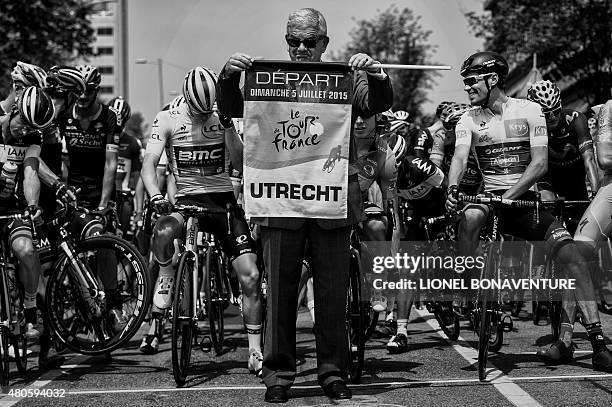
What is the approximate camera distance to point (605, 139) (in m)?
8.15

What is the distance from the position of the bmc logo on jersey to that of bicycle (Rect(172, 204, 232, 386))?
2.11 metres

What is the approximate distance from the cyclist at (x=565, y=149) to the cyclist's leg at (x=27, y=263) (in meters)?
4.48

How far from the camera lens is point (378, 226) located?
10234 millimetres

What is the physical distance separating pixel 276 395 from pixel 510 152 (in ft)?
9.09

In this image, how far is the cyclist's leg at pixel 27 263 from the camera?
26.7 feet

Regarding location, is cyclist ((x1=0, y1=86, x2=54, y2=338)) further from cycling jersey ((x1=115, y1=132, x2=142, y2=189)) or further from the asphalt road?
cycling jersey ((x1=115, y1=132, x2=142, y2=189))

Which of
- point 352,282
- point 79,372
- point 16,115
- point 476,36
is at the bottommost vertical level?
point 79,372

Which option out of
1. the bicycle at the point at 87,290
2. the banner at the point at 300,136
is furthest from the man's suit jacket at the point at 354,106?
the bicycle at the point at 87,290

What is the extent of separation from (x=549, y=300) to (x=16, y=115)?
4.30 metres

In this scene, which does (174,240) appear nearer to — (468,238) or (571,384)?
(468,238)

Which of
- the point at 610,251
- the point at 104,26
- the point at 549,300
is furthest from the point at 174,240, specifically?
the point at 104,26

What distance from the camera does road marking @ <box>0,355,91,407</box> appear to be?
22.8ft

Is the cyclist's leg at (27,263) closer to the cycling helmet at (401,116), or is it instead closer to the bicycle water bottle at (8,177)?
the bicycle water bottle at (8,177)

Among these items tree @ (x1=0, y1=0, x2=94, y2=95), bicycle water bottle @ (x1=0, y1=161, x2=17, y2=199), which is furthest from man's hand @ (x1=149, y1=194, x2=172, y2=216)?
tree @ (x1=0, y1=0, x2=94, y2=95)
